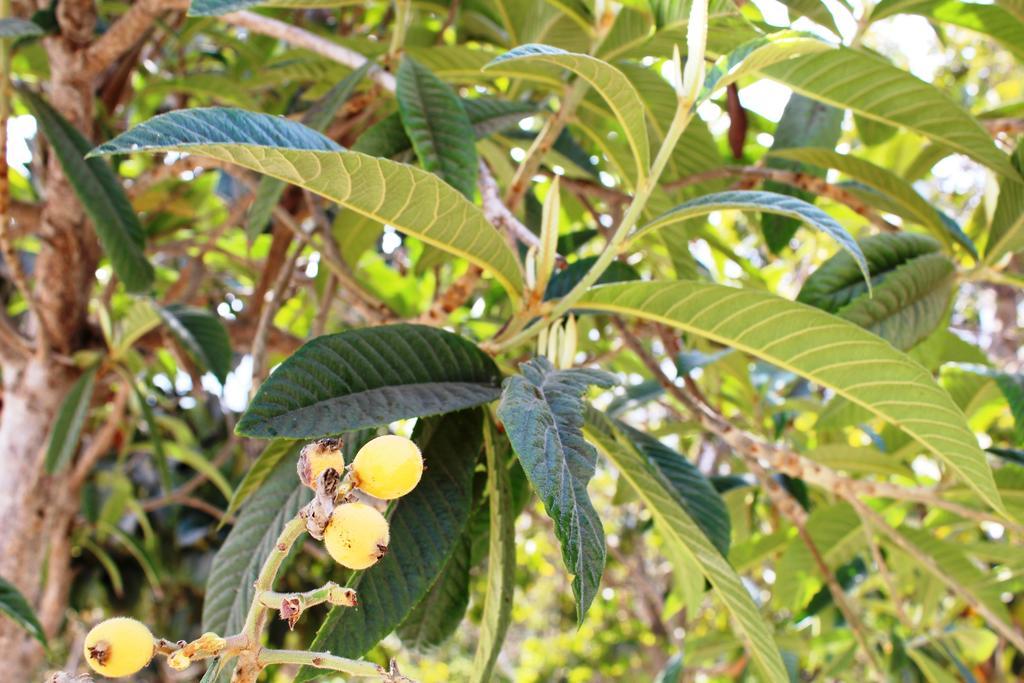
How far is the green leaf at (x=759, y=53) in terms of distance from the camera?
2.49 feet

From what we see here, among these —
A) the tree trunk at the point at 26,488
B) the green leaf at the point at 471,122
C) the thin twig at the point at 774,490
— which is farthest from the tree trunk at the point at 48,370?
the thin twig at the point at 774,490

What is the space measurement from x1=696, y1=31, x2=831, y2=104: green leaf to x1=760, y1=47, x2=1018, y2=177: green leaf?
0.17 m

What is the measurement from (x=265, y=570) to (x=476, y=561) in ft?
2.12

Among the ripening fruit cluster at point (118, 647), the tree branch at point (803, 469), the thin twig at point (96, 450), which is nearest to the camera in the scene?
the ripening fruit cluster at point (118, 647)

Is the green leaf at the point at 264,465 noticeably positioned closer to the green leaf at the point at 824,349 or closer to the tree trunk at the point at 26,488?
the green leaf at the point at 824,349

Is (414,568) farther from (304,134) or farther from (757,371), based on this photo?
(757,371)

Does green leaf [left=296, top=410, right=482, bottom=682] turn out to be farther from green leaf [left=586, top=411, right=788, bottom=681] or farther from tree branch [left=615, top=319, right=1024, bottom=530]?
tree branch [left=615, top=319, right=1024, bottom=530]

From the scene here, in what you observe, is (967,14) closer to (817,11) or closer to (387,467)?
(817,11)

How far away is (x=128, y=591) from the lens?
3111mm

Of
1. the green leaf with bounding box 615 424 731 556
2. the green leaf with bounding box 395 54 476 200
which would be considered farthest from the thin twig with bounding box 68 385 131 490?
the green leaf with bounding box 615 424 731 556

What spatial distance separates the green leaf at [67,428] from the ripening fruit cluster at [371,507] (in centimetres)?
106

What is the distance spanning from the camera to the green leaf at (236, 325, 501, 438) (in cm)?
66

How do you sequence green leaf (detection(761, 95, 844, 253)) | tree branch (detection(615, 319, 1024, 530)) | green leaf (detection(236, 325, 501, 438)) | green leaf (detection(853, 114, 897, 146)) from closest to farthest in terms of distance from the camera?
green leaf (detection(236, 325, 501, 438)) < tree branch (detection(615, 319, 1024, 530)) < green leaf (detection(761, 95, 844, 253)) < green leaf (detection(853, 114, 897, 146))

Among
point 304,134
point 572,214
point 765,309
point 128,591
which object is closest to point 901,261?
point 765,309
